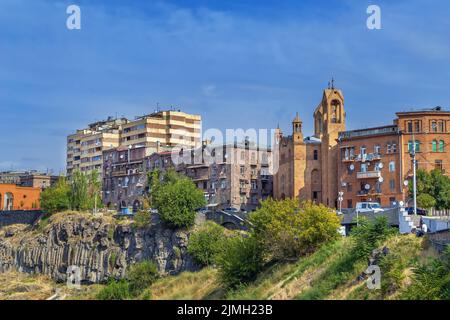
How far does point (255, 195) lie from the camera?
97562mm

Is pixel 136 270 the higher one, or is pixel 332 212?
pixel 332 212

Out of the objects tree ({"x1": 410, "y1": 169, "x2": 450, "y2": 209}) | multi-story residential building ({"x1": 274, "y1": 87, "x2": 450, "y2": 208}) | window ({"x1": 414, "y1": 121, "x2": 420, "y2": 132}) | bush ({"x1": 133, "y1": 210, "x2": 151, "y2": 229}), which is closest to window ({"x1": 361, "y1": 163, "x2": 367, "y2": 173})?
multi-story residential building ({"x1": 274, "y1": 87, "x2": 450, "y2": 208})

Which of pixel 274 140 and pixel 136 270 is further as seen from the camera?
pixel 274 140

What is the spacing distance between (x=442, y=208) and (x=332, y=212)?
29465 millimetres

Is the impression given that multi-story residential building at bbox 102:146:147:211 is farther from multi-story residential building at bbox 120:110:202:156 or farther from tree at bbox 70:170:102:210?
tree at bbox 70:170:102:210

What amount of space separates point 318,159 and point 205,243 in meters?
24.6

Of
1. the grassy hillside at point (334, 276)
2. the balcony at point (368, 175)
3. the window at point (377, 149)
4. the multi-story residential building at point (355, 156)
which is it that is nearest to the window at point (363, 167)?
the multi-story residential building at point (355, 156)

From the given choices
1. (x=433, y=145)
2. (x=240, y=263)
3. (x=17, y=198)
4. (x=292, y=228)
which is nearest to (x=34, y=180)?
(x=17, y=198)

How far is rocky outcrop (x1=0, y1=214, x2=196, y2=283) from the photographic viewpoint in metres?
79.6

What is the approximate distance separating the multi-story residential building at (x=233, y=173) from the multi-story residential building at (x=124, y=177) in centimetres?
1166

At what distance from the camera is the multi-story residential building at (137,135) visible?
125m

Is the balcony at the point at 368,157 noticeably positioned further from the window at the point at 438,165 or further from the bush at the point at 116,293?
the bush at the point at 116,293
